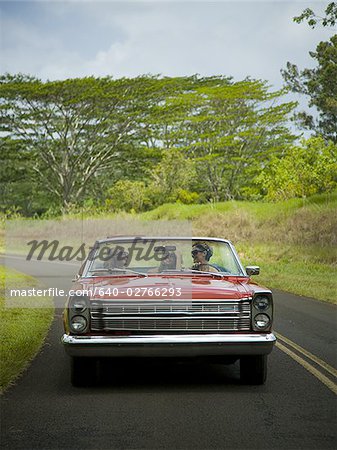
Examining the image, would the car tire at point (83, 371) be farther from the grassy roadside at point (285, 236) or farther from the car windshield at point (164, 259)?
the grassy roadside at point (285, 236)

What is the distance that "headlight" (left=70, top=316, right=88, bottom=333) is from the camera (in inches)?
278

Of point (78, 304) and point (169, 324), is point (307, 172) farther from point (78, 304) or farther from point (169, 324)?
point (78, 304)

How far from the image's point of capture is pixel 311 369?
811cm

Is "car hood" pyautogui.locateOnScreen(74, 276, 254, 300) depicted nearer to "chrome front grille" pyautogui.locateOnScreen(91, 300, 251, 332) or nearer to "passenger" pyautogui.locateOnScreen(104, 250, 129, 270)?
"chrome front grille" pyautogui.locateOnScreen(91, 300, 251, 332)

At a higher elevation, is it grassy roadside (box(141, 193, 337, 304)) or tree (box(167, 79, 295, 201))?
tree (box(167, 79, 295, 201))

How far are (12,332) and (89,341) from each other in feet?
14.7

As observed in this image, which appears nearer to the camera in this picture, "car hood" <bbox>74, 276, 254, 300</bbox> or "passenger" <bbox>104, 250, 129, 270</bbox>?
"car hood" <bbox>74, 276, 254, 300</bbox>

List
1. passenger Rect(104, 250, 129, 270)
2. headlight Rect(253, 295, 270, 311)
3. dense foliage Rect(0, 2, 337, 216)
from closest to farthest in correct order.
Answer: headlight Rect(253, 295, 270, 311) < passenger Rect(104, 250, 129, 270) < dense foliage Rect(0, 2, 337, 216)

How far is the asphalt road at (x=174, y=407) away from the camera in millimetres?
5387

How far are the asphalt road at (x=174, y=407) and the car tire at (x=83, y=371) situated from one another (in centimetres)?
9

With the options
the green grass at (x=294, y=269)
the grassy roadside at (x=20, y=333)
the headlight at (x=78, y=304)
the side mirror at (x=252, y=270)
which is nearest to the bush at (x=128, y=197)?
the green grass at (x=294, y=269)

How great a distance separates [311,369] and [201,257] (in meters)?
1.94

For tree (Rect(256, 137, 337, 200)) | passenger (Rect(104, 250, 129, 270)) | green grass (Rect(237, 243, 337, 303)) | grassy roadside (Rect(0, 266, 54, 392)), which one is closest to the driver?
passenger (Rect(104, 250, 129, 270))

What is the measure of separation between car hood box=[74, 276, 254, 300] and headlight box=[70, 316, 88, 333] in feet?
0.84
